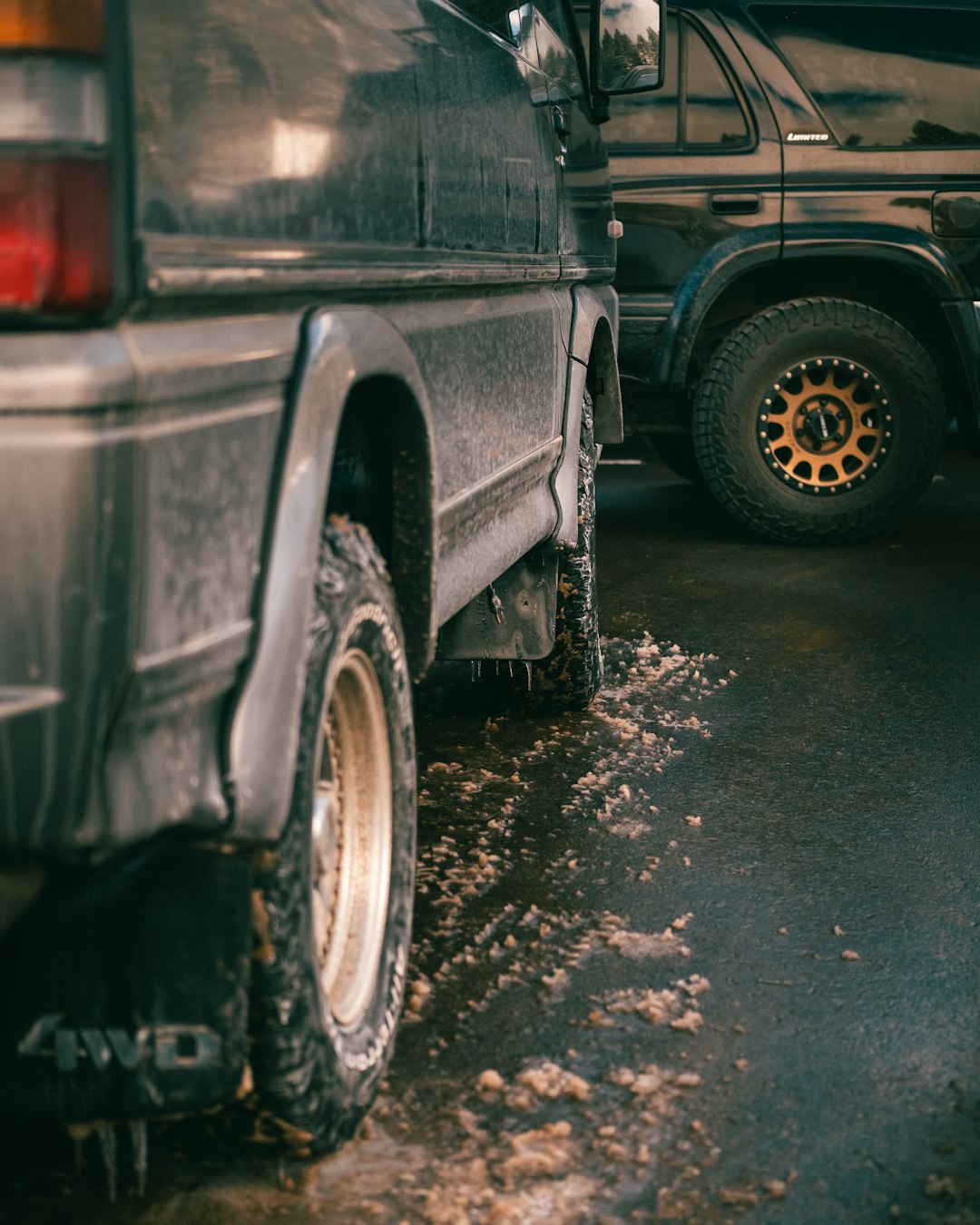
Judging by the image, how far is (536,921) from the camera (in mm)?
2941

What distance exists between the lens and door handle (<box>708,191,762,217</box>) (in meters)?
6.52

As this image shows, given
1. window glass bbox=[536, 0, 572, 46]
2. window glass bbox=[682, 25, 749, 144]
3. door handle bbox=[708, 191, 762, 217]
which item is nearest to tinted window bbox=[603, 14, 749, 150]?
window glass bbox=[682, 25, 749, 144]

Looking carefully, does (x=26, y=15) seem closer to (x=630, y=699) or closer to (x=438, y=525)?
(x=438, y=525)

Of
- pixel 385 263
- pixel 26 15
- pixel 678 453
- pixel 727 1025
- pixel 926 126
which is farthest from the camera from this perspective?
pixel 678 453

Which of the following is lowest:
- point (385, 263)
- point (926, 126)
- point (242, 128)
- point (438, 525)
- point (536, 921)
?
point (536, 921)

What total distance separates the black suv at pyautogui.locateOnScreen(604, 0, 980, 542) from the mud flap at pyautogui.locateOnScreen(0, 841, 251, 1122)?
511cm

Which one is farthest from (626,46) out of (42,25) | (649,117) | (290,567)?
(42,25)

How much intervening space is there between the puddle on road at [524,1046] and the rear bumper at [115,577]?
2.12 feet

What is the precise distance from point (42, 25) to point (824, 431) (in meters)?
5.52

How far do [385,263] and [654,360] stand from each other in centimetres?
449

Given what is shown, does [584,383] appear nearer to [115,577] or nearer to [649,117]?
[649,117]

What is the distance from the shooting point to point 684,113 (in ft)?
21.5

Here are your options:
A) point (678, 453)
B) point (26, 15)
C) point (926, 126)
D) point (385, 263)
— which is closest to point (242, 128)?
point (26, 15)

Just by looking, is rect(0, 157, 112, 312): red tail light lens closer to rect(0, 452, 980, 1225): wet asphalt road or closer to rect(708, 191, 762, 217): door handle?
rect(0, 452, 980, 1225): wet asphalt road
